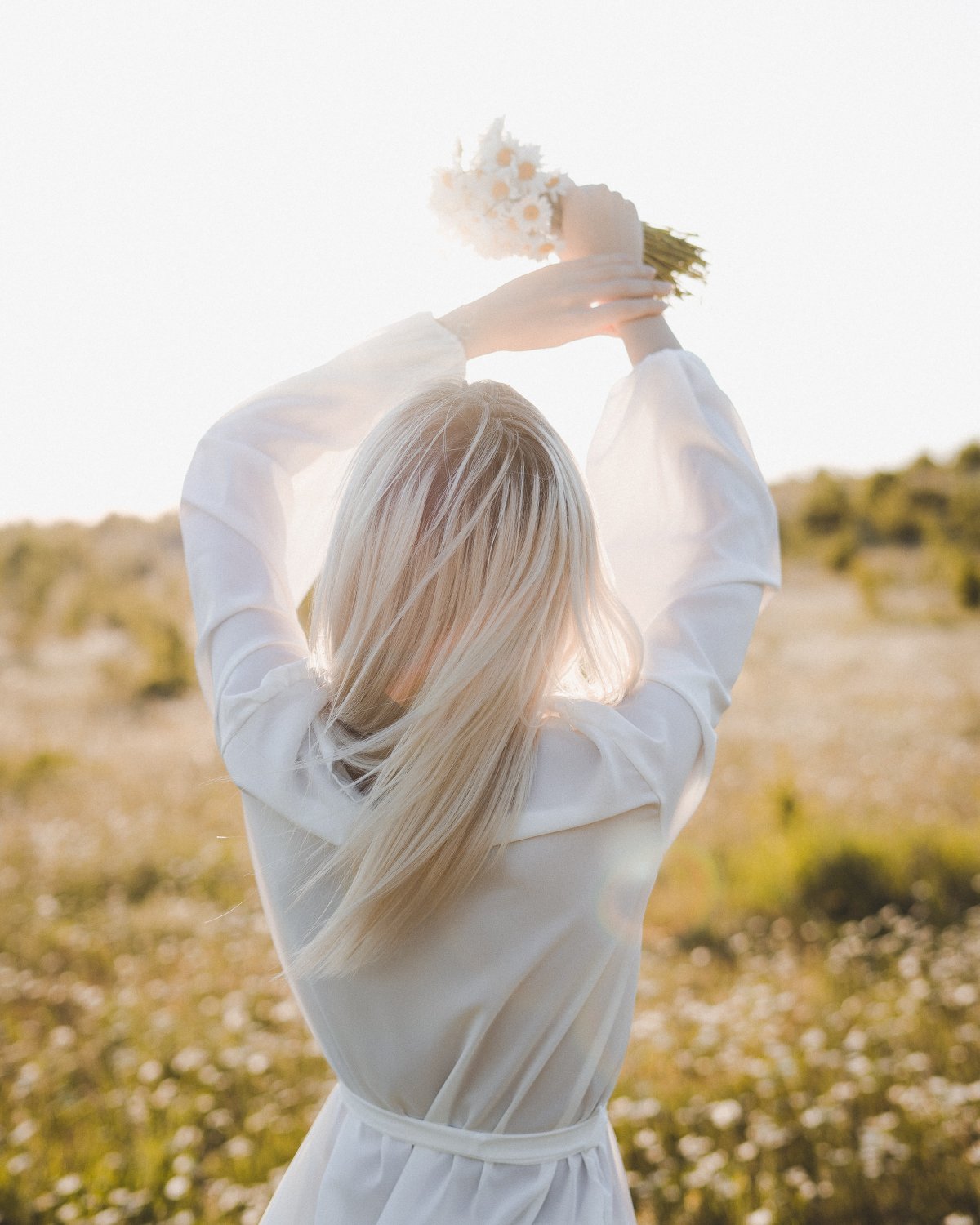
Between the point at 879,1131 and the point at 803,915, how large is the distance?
71.2 inches

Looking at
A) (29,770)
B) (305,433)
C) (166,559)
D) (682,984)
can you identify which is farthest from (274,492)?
(166,559)

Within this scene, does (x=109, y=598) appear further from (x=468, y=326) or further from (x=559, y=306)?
(x=559, y=306)

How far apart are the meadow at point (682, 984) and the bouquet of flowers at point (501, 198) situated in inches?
39.1

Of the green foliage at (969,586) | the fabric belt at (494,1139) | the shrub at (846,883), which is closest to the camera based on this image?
the fabric belt at (494,1139)

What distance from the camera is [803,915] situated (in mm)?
4750

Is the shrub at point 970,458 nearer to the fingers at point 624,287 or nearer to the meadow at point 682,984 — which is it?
the meadow at point 682,984

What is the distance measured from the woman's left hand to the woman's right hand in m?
0.05

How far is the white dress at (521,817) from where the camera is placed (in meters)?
1.08

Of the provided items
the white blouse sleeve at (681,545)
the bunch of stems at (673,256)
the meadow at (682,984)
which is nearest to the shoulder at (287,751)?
the meadow at (682,984)

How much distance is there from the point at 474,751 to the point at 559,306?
725mm

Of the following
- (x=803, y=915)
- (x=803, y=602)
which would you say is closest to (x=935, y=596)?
(x=803, y=602)

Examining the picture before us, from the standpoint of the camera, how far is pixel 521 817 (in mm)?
1045

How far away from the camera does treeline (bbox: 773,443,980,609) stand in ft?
47.9

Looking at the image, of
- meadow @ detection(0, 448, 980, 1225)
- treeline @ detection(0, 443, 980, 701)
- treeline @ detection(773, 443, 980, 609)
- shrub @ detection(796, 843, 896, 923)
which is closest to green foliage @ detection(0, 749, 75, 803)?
meadow @ detection(0, 448, 980, 1225)
